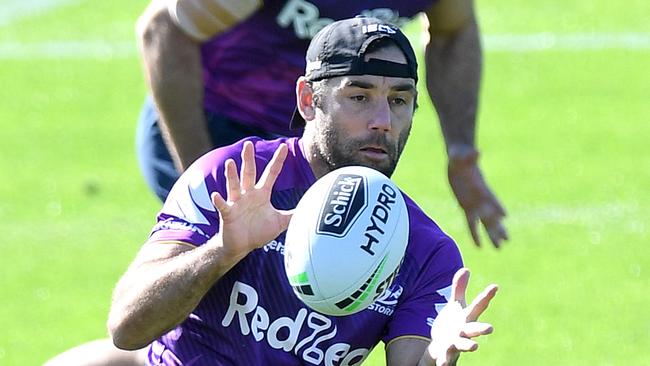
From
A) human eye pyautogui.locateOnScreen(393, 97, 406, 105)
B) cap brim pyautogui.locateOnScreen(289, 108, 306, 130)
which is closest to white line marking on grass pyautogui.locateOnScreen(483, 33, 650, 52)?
cap brim pyautogui.locateOnScreen(289, 108, 306, 130)

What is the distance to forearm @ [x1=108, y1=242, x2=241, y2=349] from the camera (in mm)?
5164

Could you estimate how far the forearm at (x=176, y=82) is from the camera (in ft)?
21.6

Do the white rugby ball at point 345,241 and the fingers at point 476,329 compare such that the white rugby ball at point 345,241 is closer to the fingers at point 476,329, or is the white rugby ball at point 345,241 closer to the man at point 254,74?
the fingers at point 476,329

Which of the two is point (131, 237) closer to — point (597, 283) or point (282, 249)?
point (597, 283)

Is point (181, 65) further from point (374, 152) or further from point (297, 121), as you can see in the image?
point (374, 152)

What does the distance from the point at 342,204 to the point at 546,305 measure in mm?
4883

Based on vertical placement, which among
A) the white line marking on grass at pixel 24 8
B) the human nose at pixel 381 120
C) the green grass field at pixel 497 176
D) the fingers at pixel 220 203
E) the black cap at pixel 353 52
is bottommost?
the white line marking on grass at pixel 24 8

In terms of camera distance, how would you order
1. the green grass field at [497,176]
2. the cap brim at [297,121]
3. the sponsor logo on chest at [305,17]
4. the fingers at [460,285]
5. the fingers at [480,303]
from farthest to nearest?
the green grass field at [497,176], the sponsor logo on chest at [305,17], the cap brim at [297,121], the fingers at [460,285], the fingers at [480,303]

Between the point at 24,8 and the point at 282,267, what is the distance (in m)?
13.8

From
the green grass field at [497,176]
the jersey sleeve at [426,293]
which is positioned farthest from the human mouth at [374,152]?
the green grass field at [497,176]

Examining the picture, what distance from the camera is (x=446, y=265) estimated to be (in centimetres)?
571

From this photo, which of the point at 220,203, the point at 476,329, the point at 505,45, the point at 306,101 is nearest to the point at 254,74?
the point at 306,101

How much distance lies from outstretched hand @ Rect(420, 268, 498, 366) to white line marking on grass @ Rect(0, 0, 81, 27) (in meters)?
13.6

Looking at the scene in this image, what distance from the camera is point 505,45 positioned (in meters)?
16.5
